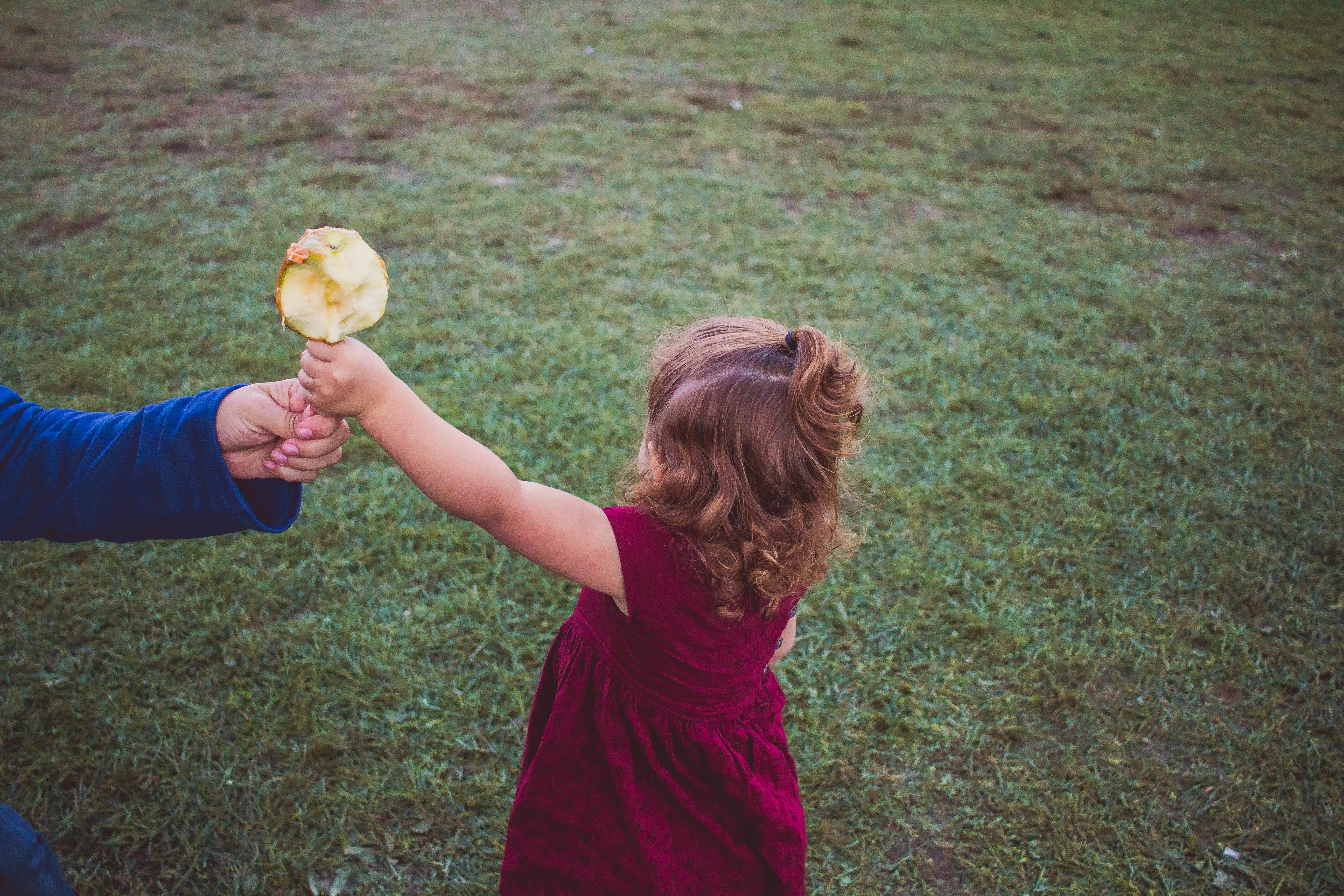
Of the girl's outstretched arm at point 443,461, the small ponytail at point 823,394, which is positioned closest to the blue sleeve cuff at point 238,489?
the girl's outstretched arm at point 443,461

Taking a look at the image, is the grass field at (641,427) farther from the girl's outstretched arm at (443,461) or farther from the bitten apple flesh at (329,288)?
the bitten apple flesh at (329,288)

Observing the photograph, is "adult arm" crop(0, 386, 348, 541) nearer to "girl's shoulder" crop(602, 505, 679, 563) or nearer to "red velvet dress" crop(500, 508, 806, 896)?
"girl's shoulder" crop(602, 505, 679, 563)

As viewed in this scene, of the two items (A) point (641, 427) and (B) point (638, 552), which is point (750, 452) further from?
(A) point (641, 427)

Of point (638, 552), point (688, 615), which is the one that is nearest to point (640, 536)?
point (638, 552)

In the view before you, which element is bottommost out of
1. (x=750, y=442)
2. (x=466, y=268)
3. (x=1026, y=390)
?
(x=1026, y=390)

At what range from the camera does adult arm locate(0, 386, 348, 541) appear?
118 cm

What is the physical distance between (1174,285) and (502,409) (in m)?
3.37

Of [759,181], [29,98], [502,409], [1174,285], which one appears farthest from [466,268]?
[29,98]

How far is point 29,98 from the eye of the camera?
5.79m

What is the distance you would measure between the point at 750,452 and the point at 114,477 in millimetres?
903


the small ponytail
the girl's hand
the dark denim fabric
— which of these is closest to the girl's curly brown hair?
the small ponytail

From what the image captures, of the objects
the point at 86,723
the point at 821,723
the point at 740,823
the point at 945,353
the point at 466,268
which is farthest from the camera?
the point at 466,268

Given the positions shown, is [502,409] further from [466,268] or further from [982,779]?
[982,779]

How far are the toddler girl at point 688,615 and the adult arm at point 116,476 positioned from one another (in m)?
0.26
